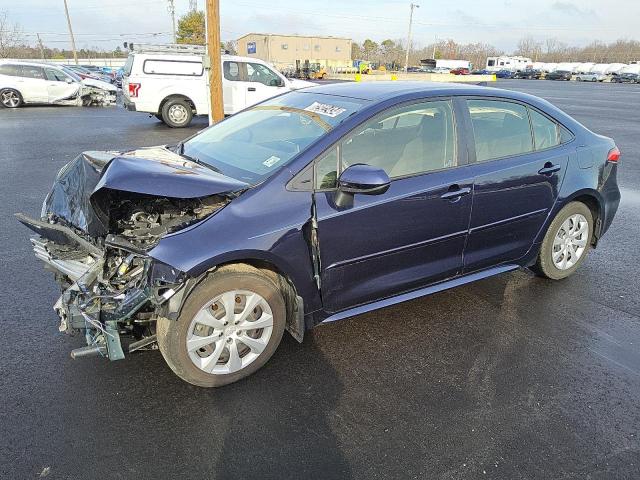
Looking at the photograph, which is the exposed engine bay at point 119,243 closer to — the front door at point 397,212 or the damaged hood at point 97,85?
the front door at point 397,212

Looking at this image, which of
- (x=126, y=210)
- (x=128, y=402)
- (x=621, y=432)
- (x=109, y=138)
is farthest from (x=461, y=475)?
(x=109, y=138)

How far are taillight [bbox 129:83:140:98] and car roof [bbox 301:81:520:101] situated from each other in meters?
11.0

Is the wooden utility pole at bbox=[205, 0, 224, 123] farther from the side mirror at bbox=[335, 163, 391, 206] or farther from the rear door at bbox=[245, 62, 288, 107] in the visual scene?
the side mirror at bbox=[335, 163, 391, 206]

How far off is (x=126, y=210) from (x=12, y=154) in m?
8.77

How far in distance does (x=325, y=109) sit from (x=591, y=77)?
73.9 metres

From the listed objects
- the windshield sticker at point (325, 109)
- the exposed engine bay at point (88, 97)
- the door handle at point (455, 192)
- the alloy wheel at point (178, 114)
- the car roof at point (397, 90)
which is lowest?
the exposed engine bay at point (88, 97)

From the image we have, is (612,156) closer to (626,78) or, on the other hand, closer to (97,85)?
(97,85)

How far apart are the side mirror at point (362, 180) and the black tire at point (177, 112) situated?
12.4 m

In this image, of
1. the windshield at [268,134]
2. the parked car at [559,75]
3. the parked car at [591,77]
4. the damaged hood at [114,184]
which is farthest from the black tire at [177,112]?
the parked car at [591,77]

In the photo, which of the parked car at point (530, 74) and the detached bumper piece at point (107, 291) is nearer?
the detached bumper piece at point (107, 291)

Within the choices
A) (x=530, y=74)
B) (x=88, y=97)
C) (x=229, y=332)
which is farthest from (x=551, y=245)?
(x=530, y=74)

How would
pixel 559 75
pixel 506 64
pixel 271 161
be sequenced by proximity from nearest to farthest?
pixel 271 161, pixel 559 75, pixel 506 64

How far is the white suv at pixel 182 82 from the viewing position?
13602mm

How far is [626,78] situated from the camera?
206 ft
